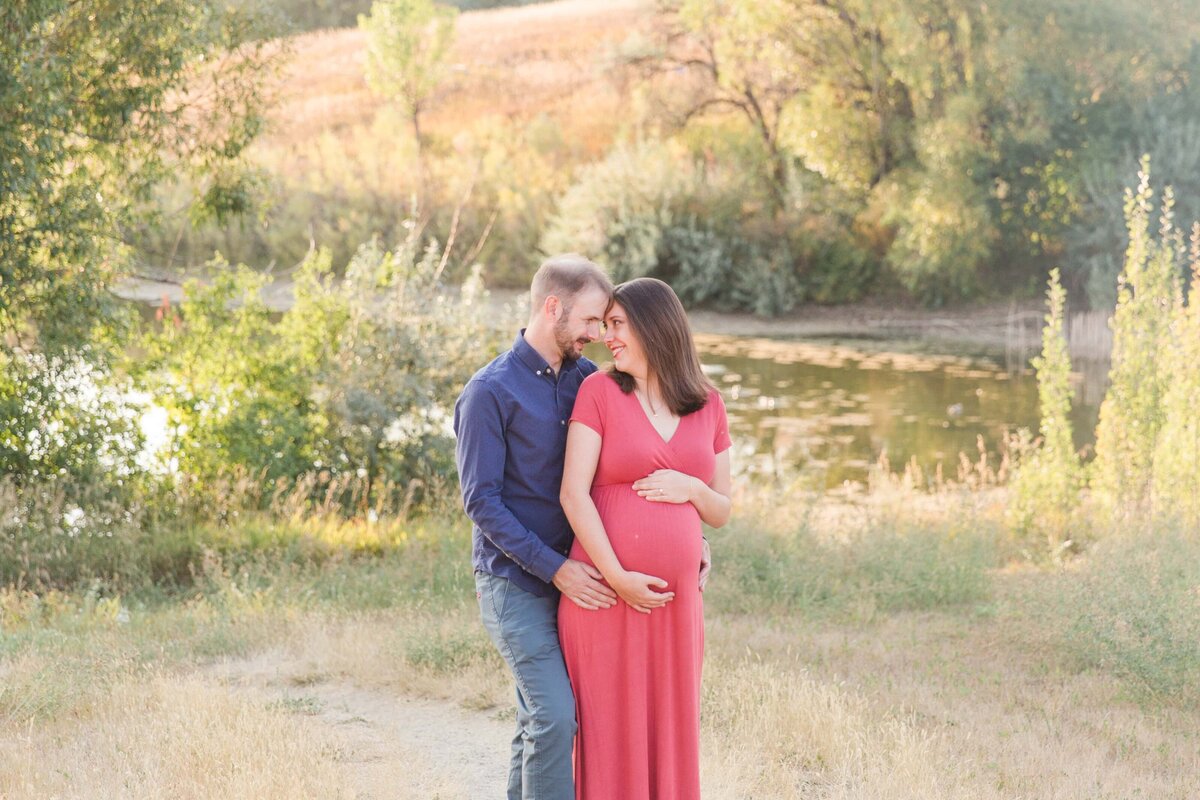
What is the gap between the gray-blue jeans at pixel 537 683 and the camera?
388cm

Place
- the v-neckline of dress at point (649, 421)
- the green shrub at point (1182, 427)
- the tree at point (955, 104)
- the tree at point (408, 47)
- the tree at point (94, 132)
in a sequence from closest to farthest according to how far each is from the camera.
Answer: the v-neckline of dress at point (649, 421) → the tree at point (94, 132) → the green shrub at point (1182, 427) → the tree at point (955, 104) → the tree at point (408, 47)

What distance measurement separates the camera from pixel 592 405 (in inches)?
154

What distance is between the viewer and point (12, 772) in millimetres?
5039

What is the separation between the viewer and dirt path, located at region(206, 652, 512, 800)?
528 cm

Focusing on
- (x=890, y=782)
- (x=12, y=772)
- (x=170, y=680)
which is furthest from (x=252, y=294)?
(x=890, y=782)

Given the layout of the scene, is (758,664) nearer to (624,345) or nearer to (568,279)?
(624,345)

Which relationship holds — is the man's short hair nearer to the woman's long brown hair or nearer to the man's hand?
the woman's long brown hair

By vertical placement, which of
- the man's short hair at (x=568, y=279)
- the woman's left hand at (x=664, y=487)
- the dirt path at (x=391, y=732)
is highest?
the man's short hair at (x=568, y=279)

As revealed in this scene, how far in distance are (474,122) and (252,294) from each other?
30.3 m

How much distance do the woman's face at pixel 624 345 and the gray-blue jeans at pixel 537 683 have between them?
78 centimetres

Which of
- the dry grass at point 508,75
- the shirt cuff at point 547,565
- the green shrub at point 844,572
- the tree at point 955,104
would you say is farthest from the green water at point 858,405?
the dry grass at point 508,75

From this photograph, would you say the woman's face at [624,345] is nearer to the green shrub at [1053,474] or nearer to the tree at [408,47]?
the green shrub at [1053,474]

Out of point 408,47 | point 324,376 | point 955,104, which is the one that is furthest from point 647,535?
point 408,47

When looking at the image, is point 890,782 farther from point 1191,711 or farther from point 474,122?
point 474,122
